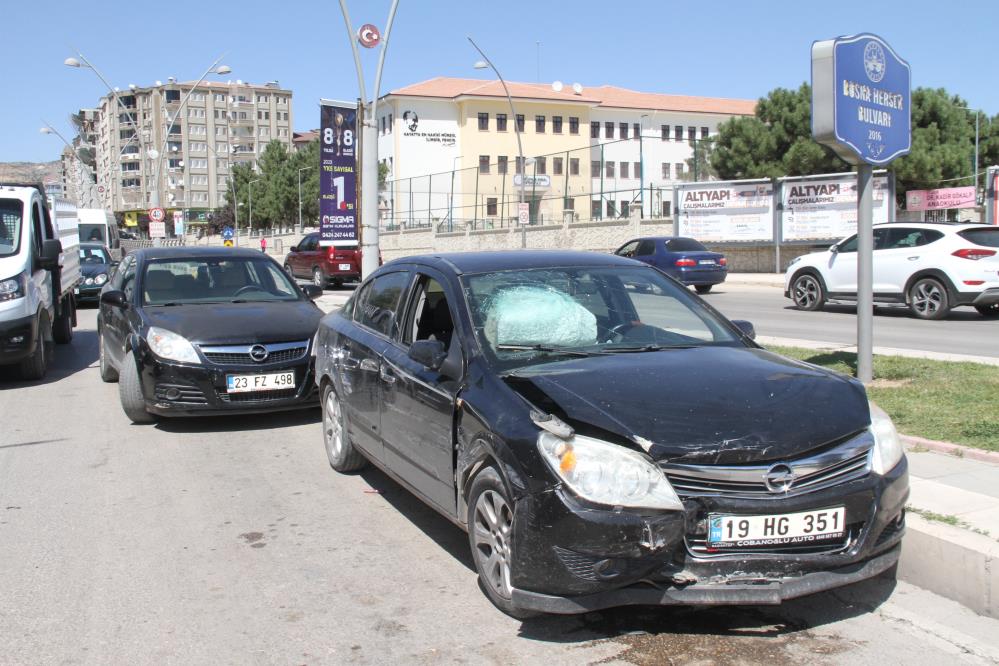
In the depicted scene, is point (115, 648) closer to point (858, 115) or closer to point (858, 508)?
point (858, 508)

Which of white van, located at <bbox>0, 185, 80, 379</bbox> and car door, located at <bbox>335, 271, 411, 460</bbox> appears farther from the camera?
white van, located at <bbox>0, 185, 80, 379</bbox>

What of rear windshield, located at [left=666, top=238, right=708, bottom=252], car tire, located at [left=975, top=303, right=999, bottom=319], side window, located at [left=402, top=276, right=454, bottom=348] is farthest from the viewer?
rear windshield, located at [left=666, top=238, right=708, bottom=252]

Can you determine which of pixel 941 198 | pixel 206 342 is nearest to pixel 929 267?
pixel 206 342

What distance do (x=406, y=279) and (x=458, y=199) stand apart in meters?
47.8

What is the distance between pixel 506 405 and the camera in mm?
3908

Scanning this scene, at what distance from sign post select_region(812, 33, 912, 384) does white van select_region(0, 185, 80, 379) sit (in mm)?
8886

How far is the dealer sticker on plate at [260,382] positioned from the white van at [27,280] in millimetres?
4149

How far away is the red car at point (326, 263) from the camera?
29344 millimetres

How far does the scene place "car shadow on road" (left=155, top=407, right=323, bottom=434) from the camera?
→ 823 centimetres

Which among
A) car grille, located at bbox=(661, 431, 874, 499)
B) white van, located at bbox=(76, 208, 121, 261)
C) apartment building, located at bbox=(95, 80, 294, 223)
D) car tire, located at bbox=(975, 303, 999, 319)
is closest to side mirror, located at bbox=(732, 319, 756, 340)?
car grille, located at bbox=(661, 431, 874, 499)

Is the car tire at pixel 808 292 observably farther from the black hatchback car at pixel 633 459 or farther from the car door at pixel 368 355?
the black hatchback car at pixel 633 459

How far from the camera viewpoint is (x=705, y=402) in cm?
Result: 376

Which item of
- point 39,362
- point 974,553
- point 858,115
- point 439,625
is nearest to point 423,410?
point 439,625

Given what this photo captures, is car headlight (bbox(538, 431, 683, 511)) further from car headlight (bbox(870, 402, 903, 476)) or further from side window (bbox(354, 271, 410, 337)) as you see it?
side window (bbox(354, 271, 410, 337))
